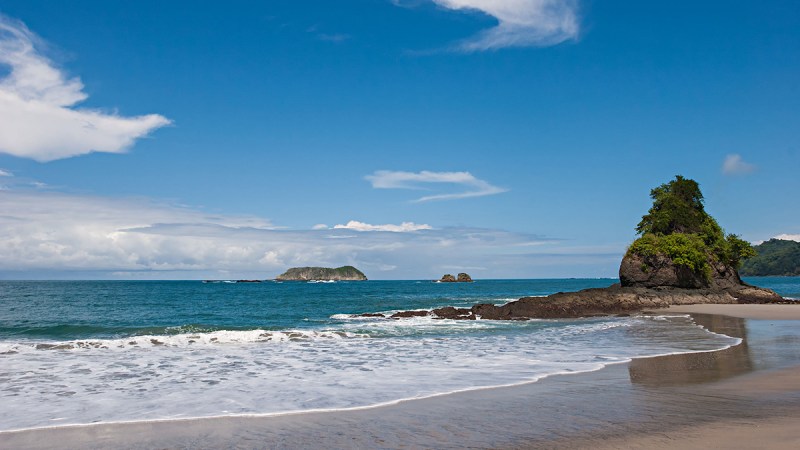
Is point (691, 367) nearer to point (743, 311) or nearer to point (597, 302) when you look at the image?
point (743, 311)

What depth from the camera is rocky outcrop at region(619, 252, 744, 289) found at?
47.1 metres

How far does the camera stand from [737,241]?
52031 mm

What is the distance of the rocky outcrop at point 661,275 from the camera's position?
1854 inches

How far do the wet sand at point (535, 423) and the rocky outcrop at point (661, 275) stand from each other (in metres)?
37.7

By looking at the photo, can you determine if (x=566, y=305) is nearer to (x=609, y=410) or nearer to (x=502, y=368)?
(x=502, y=368)

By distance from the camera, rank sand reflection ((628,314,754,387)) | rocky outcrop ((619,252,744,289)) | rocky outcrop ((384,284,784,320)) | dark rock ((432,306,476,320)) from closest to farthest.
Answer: sand reflection ((628,314,754,387)) < dark rock ((432,306,476,320)) < rocky outcrop ((384,284,784,320)) < rocky outcrop ((619,252,744,289))

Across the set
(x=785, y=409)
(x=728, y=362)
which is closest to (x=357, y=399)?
(x=785, y=409)

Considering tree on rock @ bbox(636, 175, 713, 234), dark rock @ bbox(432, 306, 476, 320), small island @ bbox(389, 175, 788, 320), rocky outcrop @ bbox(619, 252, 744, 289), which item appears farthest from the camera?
tree on rock @ bbox(636, 175, 713, 234)

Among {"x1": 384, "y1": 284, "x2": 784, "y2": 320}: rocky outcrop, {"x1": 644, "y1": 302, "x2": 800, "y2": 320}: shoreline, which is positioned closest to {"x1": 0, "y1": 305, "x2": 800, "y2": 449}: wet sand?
{"x1": 644, "y1": 302, "x2": 800, "y2": 320}: shoreline

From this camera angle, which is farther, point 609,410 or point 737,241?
point 737,241

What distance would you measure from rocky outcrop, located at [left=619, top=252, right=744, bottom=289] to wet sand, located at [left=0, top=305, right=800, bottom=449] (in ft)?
124

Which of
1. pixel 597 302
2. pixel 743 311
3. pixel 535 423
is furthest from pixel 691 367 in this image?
pixel 597 302

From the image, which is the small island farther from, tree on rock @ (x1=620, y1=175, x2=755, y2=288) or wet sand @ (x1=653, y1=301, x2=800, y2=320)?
wet sand @ (x1=653, y1=301, x2=800, y2=320)

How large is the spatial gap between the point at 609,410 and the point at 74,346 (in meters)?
21.3
